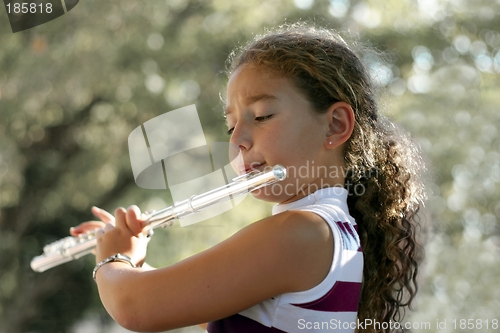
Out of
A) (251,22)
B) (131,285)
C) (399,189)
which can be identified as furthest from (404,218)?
(251,22)

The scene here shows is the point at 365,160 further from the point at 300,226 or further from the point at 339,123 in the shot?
the point at 300,226

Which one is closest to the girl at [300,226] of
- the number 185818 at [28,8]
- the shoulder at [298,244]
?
the shoulder at [298,244]

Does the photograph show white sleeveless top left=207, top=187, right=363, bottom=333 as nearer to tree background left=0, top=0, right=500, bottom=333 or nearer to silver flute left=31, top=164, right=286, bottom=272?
silver flute left=31, top=164, right=286, bottom=272

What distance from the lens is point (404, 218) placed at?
1.07 m

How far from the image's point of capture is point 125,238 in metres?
0.98

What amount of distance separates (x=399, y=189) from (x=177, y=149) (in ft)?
5.37

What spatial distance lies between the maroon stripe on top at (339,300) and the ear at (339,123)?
0.84 feet

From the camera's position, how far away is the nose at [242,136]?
93 cm

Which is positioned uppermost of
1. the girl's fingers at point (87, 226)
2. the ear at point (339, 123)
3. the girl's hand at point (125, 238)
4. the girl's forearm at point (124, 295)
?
the ear at point (339, 123)

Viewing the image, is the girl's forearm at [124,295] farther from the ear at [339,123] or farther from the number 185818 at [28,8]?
the number 185818 at [28,8]

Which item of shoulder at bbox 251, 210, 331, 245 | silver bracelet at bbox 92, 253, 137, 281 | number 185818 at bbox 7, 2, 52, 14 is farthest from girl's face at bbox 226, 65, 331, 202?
number 185818 at bbox 7, 2, 52, 14

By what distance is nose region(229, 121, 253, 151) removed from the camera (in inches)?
36.6

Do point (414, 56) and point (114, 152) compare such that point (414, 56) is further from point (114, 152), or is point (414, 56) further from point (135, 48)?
point (114, 152)

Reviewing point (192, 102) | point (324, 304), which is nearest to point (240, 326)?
point (324, 304)
